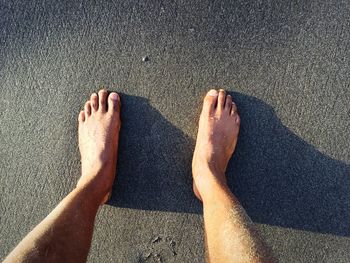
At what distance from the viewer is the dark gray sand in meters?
1.54

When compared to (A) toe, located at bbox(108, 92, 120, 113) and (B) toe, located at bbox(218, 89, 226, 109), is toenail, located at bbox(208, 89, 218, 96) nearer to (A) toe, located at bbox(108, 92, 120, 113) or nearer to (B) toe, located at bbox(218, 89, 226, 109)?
(B) toe, located at bbox(218, 89, 226, 109)

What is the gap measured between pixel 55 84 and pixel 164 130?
50cm

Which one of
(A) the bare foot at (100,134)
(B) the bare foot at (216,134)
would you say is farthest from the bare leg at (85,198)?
(B) the bare foot at (216,134)

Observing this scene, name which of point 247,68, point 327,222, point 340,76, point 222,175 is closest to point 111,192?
point 222,175

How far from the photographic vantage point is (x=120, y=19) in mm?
1573

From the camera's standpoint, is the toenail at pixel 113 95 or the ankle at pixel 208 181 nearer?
the ankle at pixel 208 181

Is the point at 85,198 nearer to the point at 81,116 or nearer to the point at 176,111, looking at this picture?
the point at 81,116

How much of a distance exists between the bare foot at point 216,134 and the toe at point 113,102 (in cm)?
35

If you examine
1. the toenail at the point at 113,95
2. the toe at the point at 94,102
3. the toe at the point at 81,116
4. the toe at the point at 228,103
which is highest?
the toe at the point at 228,103

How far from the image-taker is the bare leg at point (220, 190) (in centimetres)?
123

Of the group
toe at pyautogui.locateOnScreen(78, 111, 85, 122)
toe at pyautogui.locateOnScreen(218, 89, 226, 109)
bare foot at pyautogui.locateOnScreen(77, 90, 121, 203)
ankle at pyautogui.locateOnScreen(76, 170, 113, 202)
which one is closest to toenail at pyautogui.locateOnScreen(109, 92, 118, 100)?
bare foot at pyautogui.locateOnScreen(77, 90, 121, 203)

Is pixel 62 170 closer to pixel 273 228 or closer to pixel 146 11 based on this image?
pixel 146 11

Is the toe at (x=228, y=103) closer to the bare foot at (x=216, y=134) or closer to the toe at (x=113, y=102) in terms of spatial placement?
the bare foot at (x=216, y=134)

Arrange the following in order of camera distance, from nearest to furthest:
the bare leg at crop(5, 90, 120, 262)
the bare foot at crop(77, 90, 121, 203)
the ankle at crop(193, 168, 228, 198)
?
1. the bare leg at crop(5, 90, 120, 262)
2. the ankle at crop(193, 168, 228, 198)
3. the bare foot at crop(77, 90, 121, 203)
